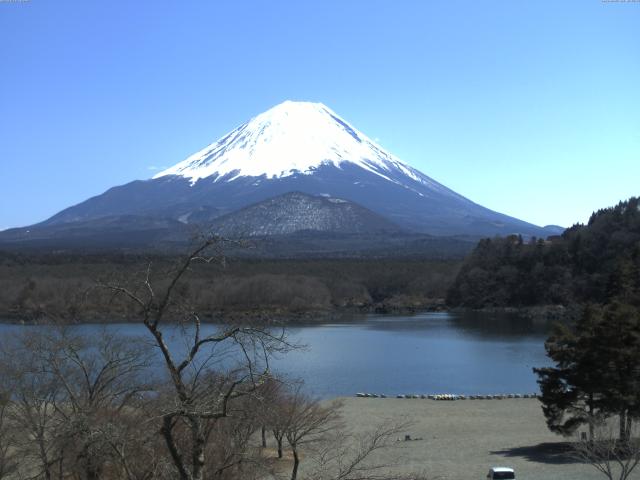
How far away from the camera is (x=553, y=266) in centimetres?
5434

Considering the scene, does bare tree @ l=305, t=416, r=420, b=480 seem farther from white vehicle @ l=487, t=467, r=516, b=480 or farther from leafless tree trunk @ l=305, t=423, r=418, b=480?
white vehicle @ l=487, t=467, r=516, b=480

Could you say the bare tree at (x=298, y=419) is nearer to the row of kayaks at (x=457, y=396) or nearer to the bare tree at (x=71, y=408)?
the bare tree at (x=71, y=408)

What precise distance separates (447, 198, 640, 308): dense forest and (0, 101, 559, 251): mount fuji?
68.3 meters

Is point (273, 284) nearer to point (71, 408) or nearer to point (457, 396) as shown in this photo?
point (457, 396)

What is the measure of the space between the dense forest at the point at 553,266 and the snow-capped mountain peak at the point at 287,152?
10602cm

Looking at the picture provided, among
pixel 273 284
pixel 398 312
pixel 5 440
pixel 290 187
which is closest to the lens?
pixel 5 440

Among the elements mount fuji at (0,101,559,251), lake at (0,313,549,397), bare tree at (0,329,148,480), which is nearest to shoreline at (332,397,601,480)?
lake at (0,313,549,397)

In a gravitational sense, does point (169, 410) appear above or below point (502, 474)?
above

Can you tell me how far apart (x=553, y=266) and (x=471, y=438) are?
4102cm

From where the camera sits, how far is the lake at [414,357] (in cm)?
2347

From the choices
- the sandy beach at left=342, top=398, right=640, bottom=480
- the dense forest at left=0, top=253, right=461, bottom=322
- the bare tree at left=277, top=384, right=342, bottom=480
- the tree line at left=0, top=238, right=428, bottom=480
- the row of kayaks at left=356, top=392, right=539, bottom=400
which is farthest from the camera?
the dense forest at left=0, top=253, right=461, bottom=322

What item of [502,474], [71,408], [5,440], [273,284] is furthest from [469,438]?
[273,284]

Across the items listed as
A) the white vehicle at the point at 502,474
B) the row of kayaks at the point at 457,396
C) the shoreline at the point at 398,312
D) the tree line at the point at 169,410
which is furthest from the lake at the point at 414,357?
the tree line at the point at 169,410

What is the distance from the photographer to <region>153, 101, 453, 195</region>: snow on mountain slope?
6575 inches
